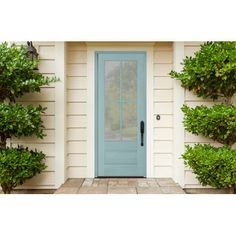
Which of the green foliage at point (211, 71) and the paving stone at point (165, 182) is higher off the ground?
the green foliage at point (211, 71)

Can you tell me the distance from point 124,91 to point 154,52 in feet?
2.33

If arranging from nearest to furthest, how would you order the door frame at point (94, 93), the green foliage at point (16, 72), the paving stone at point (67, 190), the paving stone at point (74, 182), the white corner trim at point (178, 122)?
the green foliage at point (16, 72) → the paving stone at point (67, 190) → the paving stone at point (74, 182) → the white corner trim at point (178, 122) → the door frame at point (94, 93)

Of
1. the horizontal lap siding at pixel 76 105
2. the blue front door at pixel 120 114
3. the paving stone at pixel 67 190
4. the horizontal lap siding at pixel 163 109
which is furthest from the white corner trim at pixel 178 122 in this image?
the paving stone at pixel 67 190

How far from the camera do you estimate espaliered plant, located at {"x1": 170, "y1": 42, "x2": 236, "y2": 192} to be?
14.9ft

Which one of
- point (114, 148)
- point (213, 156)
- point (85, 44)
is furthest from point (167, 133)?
point (85, 44)

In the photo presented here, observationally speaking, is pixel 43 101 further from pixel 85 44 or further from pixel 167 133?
pixel 167 133

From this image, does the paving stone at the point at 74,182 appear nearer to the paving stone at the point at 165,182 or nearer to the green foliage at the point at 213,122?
the paving stone at the point at 165,182

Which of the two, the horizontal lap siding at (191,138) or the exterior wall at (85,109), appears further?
the exterior wall at (85,109)

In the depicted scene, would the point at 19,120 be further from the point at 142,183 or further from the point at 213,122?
the point at 213,122

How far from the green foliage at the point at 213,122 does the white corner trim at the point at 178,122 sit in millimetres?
327

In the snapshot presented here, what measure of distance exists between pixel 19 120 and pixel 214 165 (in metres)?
2.34

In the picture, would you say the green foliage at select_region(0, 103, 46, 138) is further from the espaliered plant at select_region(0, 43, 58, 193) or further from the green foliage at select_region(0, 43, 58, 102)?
the green foliage at select_region(0, 43, 58, 102)

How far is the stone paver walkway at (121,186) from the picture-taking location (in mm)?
4703

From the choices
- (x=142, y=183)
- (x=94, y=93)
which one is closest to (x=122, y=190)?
(x=142, y=183)
